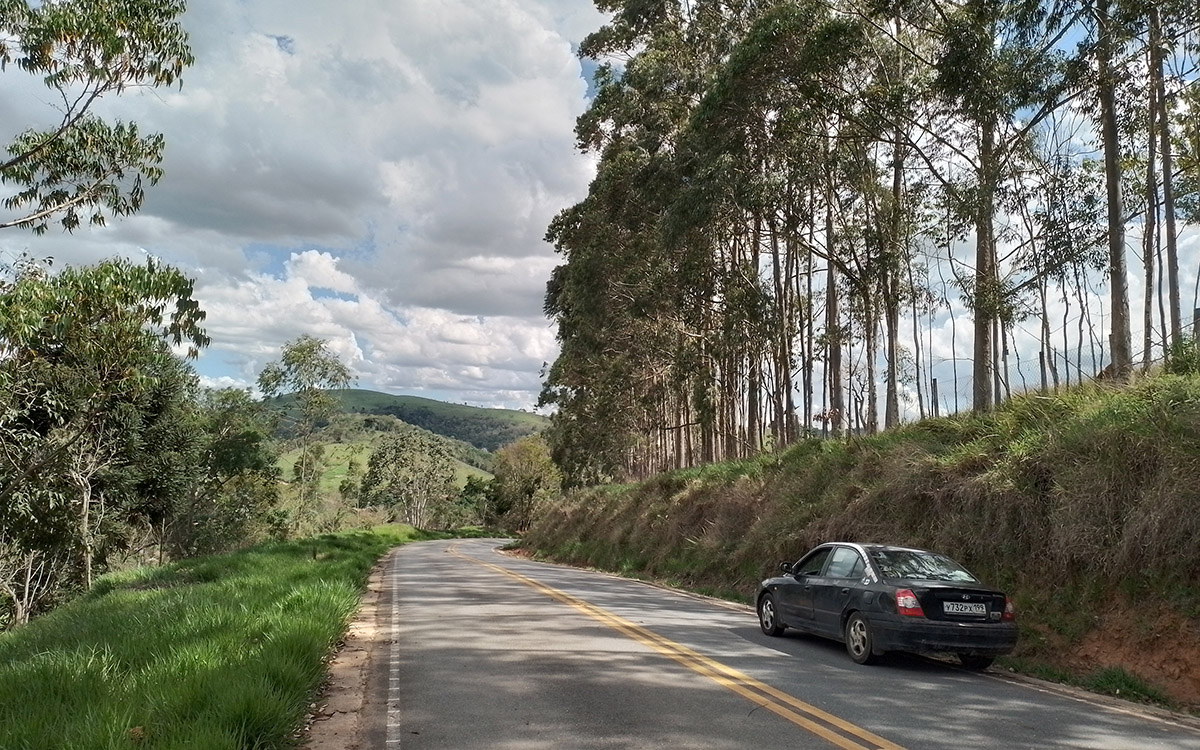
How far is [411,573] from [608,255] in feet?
42.6

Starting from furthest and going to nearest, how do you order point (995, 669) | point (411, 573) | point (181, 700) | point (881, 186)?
point (411, 573) → point (881, 186) → point (995, 669) → point (181, 700)

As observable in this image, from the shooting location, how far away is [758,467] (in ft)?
70.3

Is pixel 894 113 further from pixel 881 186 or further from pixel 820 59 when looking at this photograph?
pixel 881 186

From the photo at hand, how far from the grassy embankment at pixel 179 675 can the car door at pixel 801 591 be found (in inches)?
219

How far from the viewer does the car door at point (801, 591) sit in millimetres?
9930

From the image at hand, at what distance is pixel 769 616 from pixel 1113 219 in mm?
9322

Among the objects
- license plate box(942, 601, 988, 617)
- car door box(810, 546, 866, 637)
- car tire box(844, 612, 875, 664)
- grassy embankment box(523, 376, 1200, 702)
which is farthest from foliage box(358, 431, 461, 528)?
license plate box(942, 601, 988, 617)

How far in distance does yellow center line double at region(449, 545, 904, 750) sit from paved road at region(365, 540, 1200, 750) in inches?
0.8

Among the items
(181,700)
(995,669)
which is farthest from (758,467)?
(181,700)

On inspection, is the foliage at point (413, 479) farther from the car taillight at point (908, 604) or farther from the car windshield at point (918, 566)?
the car taillight at point (908, 604)

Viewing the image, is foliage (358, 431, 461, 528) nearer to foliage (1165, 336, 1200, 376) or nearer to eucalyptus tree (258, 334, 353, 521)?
eucalyptus tree (258, 334, 353, 521)

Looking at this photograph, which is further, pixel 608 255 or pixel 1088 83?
pixel 608 255

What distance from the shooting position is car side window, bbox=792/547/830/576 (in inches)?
402

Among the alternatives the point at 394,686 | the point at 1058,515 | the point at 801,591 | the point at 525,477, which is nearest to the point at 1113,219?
the point at 1058,515
